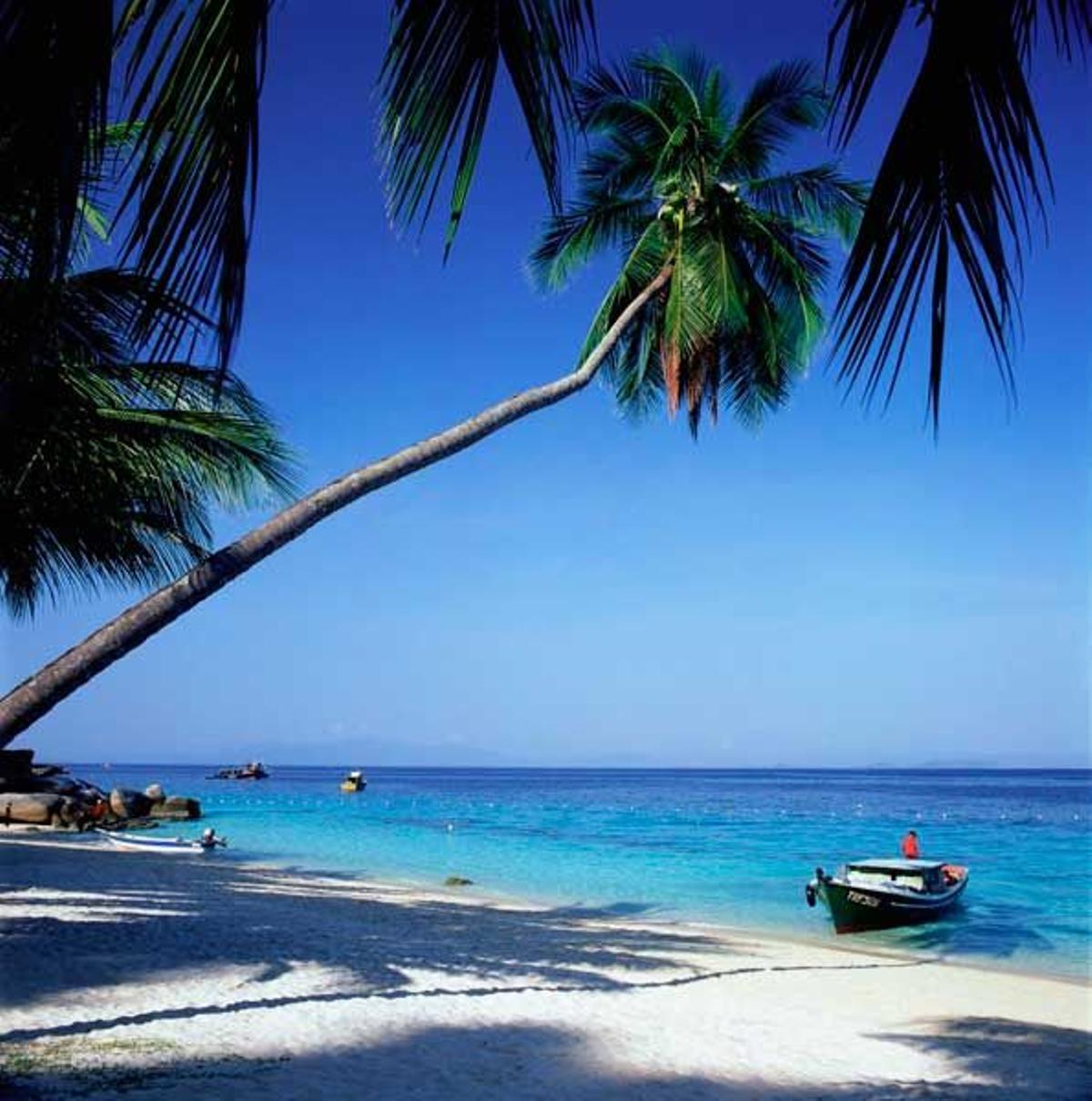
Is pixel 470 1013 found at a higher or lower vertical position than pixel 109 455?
lower

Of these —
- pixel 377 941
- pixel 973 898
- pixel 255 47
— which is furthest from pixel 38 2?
pixel 973 898

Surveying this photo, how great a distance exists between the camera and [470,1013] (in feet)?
28.0

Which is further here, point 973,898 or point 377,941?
point 973,898

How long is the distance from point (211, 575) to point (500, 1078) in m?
4.13

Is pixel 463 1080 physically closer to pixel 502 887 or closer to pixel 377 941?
pixel 377 941

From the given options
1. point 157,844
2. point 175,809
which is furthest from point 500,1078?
point 175,809

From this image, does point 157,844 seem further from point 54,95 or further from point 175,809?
point 54,95

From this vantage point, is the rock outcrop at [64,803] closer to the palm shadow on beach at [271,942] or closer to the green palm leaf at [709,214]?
the palm shadow on beach at [271,942]

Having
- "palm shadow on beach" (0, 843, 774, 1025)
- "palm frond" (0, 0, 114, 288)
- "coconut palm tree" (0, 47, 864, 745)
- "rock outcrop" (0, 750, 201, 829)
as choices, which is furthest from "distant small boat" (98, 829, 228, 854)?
"palm frond" (0, 0, 114, 288)

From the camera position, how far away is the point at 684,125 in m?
12.4

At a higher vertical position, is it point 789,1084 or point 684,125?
point 684,125

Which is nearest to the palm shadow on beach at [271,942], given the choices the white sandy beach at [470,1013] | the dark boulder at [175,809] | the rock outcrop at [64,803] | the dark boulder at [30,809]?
the white sandy beach at [470,1013]

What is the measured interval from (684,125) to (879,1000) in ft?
34.0

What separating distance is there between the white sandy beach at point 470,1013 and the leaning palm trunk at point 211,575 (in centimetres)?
279
